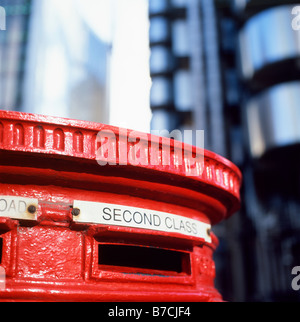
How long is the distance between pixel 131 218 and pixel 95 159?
6.5 inches

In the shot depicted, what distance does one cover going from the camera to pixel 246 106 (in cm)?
905

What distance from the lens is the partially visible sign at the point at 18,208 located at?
32.7 inches

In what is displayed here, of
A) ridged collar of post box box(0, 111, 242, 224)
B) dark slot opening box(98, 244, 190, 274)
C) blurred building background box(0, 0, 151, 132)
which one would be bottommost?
dark slot opening box(98, 244, 190, 274)

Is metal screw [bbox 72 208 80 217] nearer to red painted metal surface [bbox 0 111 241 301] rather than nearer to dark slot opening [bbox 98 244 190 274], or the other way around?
red painted metal surface [bbox 0 111 241 301]

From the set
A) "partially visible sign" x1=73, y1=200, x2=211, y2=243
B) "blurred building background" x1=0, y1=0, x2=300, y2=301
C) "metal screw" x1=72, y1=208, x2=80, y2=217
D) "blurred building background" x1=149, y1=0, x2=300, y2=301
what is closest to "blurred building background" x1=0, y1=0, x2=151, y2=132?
"blurred building background" x1=0, y1=0, x2=300, y2=301

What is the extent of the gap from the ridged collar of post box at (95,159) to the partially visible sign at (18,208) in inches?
1.8

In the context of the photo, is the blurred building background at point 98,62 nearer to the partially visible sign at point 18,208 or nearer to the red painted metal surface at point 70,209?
the red painted metal surface at point 70,209

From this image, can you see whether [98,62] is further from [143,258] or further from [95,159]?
[95,159]

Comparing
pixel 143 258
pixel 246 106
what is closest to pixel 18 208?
pixel 143 258

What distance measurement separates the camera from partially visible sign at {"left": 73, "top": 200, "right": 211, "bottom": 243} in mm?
885

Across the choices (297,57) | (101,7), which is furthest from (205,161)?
(297,57)

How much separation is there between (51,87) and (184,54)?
690cm

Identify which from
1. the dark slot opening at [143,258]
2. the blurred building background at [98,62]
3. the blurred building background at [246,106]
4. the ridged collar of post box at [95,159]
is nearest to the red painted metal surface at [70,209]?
the ridged collar of post box at [95,159]
